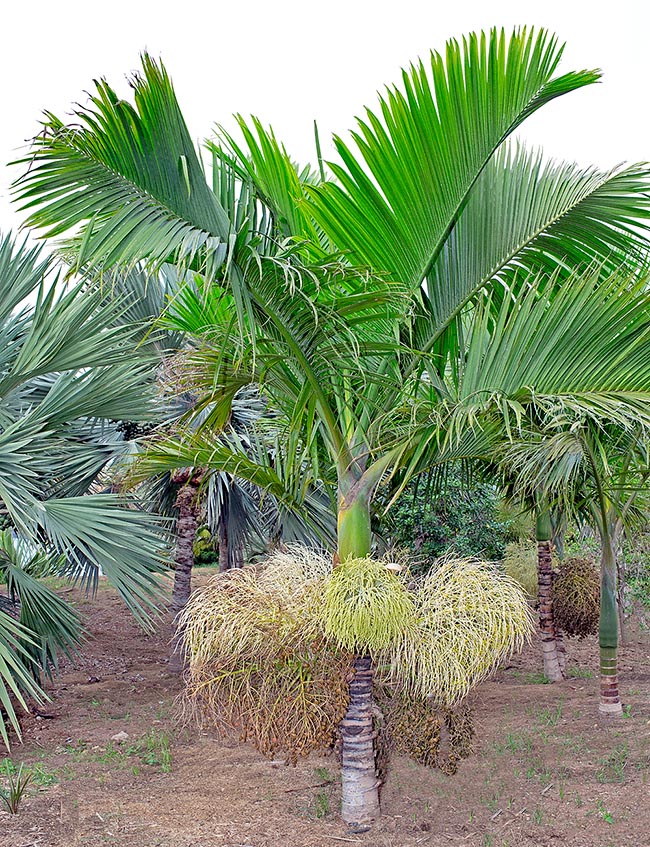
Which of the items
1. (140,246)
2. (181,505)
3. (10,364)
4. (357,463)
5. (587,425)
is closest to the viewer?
(140,246)

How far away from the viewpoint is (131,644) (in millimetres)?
10031

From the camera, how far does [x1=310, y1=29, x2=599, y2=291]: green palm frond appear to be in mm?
3377

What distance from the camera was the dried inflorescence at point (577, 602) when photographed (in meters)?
7.88

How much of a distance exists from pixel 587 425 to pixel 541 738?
2754 millimetres

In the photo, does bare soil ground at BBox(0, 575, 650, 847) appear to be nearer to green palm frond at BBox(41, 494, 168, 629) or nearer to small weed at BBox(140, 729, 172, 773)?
small weed at BBox(140, 729, 172, 773)

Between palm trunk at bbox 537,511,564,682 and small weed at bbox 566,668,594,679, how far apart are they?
0.35 metres

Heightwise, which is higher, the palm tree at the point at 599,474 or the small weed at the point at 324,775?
the palm tree at the point at 599,474

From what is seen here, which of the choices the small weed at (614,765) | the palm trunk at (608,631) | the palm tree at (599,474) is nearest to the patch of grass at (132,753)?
the small weed at (614,765)

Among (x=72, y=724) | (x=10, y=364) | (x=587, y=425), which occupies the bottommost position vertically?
(x=72, y=724)

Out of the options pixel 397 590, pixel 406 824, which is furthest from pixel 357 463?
pixel 406 824

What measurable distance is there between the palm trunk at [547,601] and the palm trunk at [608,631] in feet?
4.05

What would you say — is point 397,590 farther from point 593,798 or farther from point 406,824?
point 593,798

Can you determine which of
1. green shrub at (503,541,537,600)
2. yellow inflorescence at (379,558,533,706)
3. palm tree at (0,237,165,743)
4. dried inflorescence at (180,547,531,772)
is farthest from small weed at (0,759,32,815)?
green shrub at (503,541,537,600)

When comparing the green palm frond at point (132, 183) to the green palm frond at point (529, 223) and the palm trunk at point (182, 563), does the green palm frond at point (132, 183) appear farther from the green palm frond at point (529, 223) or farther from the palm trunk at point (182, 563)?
the palm trunk at point (182, 563)
